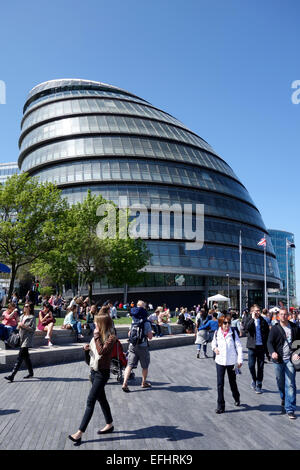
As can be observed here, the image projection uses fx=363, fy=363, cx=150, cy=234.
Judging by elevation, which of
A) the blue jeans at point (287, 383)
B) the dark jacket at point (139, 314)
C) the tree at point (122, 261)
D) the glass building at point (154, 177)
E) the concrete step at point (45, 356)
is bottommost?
the concrete step at point (45, 356)

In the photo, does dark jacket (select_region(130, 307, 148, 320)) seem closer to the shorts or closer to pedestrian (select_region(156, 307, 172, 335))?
the shorts

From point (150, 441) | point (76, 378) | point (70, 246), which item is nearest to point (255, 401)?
point (150, 441)

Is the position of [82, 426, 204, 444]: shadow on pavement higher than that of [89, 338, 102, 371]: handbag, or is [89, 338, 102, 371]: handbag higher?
[89, 338, 102, 371]: handbag

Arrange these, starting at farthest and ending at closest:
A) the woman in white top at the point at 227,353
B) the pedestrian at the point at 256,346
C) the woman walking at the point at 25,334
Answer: the woman walking at the point at 25,334 → the pedestrian at the point at 256,346 → the woman in white top at the point at 227,353

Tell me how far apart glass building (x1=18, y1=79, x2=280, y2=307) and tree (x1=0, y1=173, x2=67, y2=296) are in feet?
57.1

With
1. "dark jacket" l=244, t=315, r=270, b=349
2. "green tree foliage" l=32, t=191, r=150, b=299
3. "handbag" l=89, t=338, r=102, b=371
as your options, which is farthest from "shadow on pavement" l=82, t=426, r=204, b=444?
"green tree foliage" l=32, t=191, r=150, b=299

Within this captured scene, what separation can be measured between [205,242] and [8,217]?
29386mm

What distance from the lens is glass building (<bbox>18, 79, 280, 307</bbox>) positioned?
51562mm

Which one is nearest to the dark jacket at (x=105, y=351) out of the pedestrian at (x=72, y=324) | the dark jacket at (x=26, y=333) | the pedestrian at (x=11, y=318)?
the dark jacket at (x=26, y=333)

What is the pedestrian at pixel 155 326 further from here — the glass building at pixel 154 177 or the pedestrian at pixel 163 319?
the glass building at pixel 154 177

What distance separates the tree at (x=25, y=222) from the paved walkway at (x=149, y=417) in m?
20.6

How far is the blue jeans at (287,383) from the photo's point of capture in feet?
25.9

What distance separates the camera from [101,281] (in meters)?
50.0

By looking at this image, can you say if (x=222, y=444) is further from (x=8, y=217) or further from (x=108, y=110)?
(x=108, y=110)
